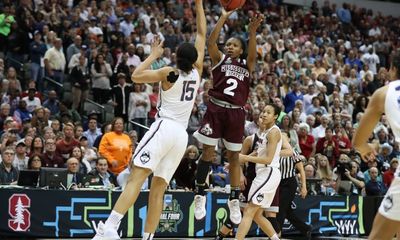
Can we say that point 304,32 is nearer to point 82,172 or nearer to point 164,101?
point 82,172

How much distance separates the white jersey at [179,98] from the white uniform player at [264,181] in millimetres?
2362

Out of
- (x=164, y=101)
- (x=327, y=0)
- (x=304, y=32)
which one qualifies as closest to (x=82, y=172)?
(x=164, y=101)

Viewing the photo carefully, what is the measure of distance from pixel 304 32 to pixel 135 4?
20.7 feet

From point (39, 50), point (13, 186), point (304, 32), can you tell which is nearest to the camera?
point (13, 186)

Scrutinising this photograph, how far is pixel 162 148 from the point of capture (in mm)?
8422

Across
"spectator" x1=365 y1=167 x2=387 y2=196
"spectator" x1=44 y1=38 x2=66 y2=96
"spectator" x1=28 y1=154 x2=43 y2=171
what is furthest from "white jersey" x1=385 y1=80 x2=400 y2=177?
"spectator" x1=44 y1=38 x2=66 y2=96

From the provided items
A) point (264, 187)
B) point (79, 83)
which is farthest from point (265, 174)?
point (79, 83)

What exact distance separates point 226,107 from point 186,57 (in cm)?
194

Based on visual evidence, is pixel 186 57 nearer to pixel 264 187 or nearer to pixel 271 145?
pixel 271 145

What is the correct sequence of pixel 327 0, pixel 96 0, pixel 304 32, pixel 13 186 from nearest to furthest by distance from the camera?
pixel 13 186, pixel 96 0, pixel 304 32, pixel 327 0

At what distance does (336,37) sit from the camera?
2700 cm

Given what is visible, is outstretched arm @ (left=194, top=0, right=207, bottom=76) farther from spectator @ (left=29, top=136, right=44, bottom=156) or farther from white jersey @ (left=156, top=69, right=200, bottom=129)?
spectator @ (left=29, top=136, right=44, bottom=156)

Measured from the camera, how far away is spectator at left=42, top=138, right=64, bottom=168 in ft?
45.7

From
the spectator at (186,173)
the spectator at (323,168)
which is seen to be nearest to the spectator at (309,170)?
the spectator at (323,168)
